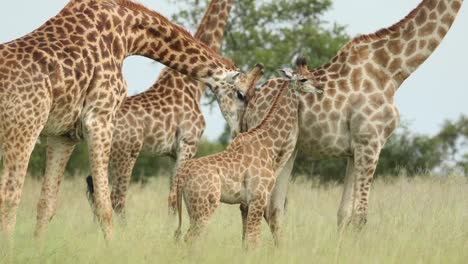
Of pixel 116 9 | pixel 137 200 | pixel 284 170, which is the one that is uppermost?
pixel 116 9

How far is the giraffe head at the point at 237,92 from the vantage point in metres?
10.3

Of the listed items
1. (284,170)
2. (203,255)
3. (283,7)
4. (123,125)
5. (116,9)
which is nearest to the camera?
(203,255)

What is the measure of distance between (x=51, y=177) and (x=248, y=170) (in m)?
2.11

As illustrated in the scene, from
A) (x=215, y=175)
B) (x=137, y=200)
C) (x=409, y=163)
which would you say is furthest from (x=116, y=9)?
(x=409, y=163)

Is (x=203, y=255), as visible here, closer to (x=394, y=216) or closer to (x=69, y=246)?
(x=69, y=246)

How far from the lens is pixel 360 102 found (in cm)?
1085

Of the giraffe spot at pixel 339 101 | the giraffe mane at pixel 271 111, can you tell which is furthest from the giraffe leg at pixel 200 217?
the giraffe spot at pixel 339 101

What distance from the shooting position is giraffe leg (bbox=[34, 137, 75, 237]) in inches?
398

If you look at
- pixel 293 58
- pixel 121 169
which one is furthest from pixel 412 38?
pixel 293 58

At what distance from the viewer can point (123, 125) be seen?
1183cm

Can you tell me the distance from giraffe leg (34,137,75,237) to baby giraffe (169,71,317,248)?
129 cm

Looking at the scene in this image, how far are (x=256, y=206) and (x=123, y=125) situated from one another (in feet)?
9.89

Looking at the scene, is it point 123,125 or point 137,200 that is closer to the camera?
point 123,125

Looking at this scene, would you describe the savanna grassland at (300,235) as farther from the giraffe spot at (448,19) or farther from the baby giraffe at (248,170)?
the giraffe spot at (448,19)
